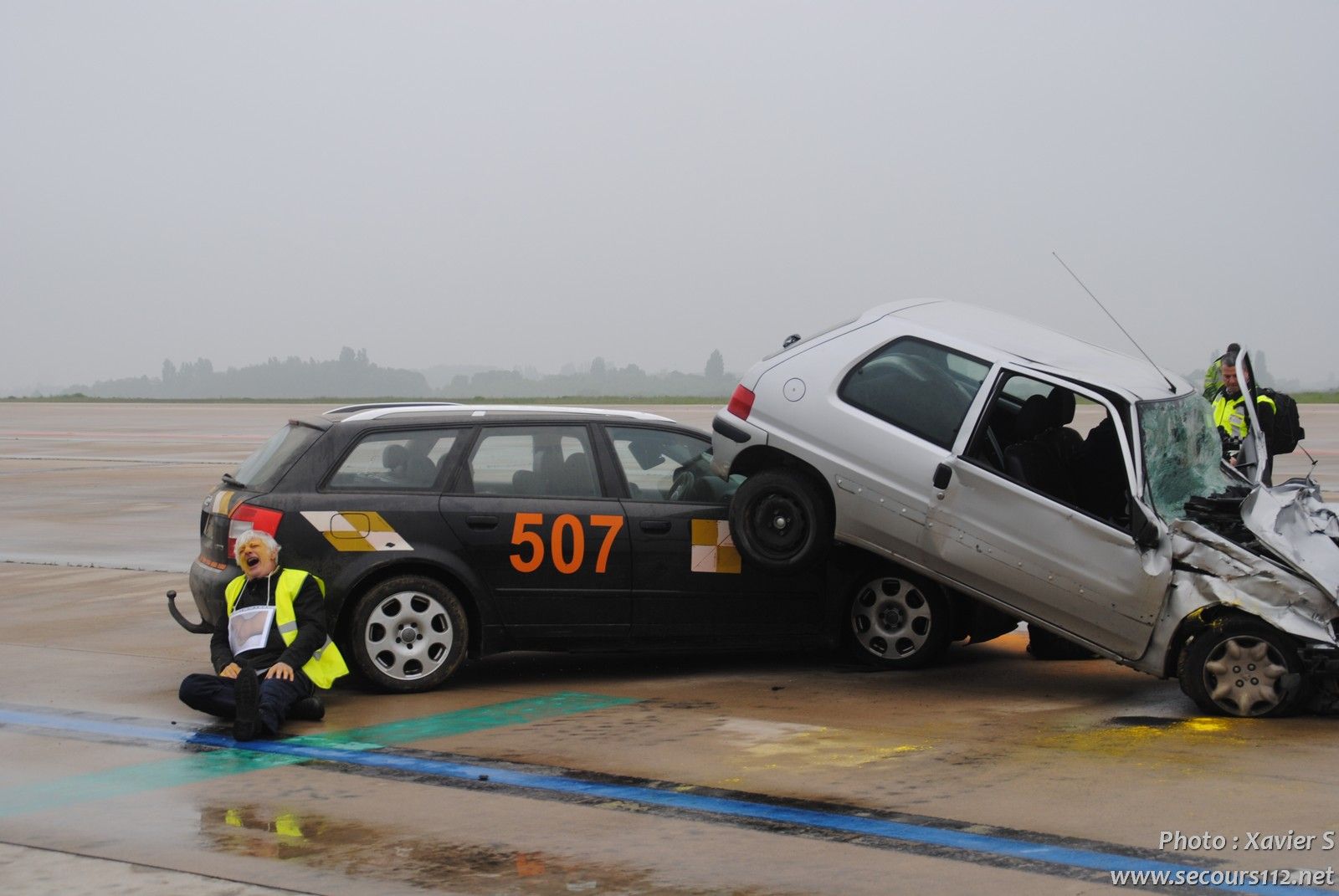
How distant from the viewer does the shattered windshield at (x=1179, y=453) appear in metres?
7.64

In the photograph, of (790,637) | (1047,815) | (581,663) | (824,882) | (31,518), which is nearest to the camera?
(824,882)

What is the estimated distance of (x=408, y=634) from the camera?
8.05 metres

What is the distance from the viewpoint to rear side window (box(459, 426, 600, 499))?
8406mm

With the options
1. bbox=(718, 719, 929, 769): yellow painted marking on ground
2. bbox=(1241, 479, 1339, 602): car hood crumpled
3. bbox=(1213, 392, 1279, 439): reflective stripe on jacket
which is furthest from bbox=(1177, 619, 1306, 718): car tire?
bbox=(1213, 392, 1279, 439): reflective stripe on jacket

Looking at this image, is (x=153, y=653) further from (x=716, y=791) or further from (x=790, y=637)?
(x=716, y=791)

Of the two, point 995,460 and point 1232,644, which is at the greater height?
point 995,460

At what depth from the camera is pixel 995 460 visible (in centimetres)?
795

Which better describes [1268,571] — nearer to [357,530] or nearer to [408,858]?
[408,858]

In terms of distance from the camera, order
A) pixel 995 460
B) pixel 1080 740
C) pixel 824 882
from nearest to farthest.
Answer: pixel 824 882 < pixel 1080 740 < pixel 995 460

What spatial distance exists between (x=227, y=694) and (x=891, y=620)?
363cm

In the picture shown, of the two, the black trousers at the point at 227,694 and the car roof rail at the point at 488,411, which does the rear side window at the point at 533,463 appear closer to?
the car roof rail at the point at 488,411

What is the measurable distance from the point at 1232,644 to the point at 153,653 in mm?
6148

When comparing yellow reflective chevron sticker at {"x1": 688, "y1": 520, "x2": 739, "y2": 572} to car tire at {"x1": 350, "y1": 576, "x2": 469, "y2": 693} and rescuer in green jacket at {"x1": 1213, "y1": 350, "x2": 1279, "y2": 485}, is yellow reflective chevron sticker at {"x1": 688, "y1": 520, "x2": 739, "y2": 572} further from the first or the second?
rescuer in green jacket at {"x1": 1213, "y1": 350, "x2": 1279, "y2": 485}

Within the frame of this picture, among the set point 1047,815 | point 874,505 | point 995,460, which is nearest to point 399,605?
point 874,505
